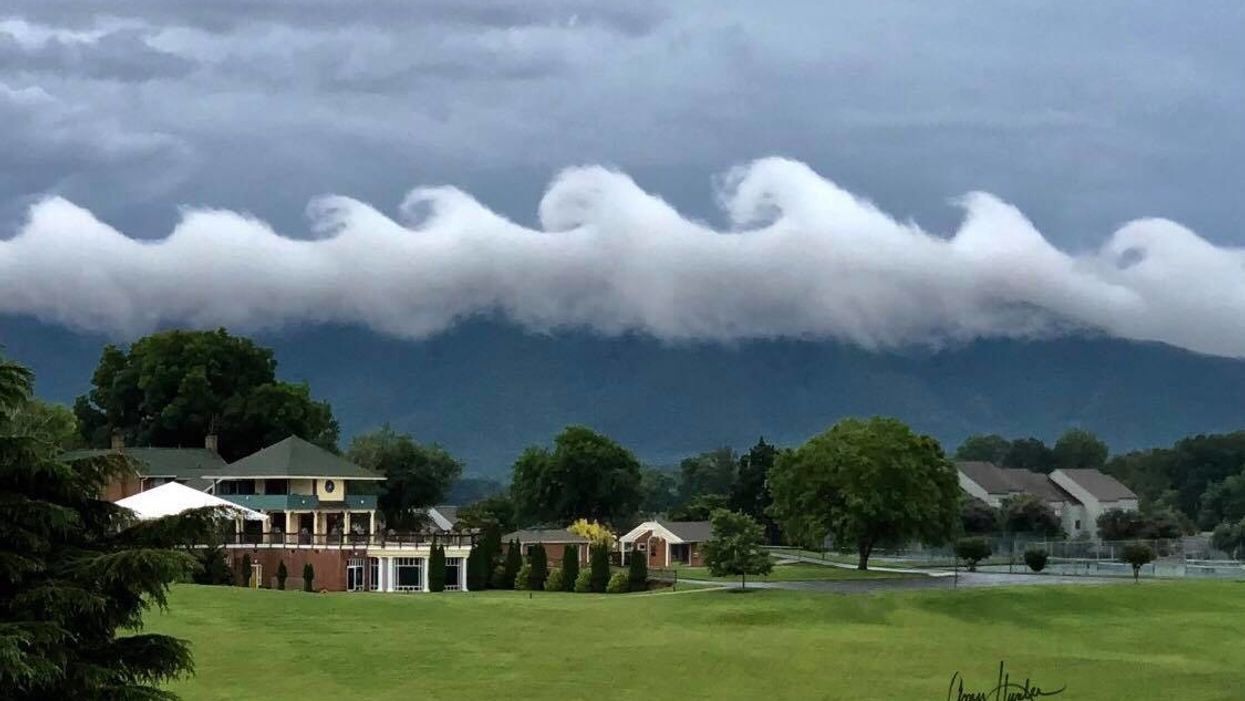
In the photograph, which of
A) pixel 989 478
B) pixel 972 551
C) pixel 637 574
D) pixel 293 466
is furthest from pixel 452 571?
pixel 989 478

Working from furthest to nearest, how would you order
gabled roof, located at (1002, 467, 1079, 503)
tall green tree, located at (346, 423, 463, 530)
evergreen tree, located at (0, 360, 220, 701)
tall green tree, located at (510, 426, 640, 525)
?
gabled roof, located at (1002, 467, 1079, 503) < tall green tree, located at (510, 426, 640, 525) < tall green tree, located at (346, 423, 463, 530) < evergreen tree, located at (0, 360, 220, 701)

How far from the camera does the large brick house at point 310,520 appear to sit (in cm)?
6900

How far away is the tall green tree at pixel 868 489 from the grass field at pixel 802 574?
5.43 ft

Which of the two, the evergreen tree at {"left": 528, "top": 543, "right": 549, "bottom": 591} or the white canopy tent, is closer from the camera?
the white canopy tent

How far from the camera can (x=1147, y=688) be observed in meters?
39.1

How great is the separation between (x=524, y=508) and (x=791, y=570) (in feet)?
95.9

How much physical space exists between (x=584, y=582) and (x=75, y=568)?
50.6m

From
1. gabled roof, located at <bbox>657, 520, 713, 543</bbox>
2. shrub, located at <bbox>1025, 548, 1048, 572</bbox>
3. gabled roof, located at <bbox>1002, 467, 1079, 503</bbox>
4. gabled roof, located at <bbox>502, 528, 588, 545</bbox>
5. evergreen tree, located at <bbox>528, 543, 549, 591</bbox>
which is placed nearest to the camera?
evergreen tree, located at <bbox>528, 543, 549, 591</bbox>

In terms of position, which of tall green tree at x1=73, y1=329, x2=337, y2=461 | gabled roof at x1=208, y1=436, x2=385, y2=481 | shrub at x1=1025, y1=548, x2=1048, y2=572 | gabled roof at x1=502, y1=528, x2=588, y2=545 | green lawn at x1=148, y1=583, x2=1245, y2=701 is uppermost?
tall green tree at x1=73, y1=329, x2=337, y2=461

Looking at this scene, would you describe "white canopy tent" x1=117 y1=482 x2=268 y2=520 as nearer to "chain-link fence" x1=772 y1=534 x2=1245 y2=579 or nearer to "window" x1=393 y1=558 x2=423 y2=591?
"window" x1=393 y1=558 x2=423 y2=591

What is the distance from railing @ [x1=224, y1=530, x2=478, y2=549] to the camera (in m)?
69.2

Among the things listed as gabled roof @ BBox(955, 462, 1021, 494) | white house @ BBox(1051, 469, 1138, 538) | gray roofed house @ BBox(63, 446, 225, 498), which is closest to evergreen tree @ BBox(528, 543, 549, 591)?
gray roofed house @ BBox(63, 446, 225, 498)

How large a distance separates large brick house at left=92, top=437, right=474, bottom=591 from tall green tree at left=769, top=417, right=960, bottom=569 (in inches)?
685

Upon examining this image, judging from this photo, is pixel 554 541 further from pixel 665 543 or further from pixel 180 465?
pixel 180 465
